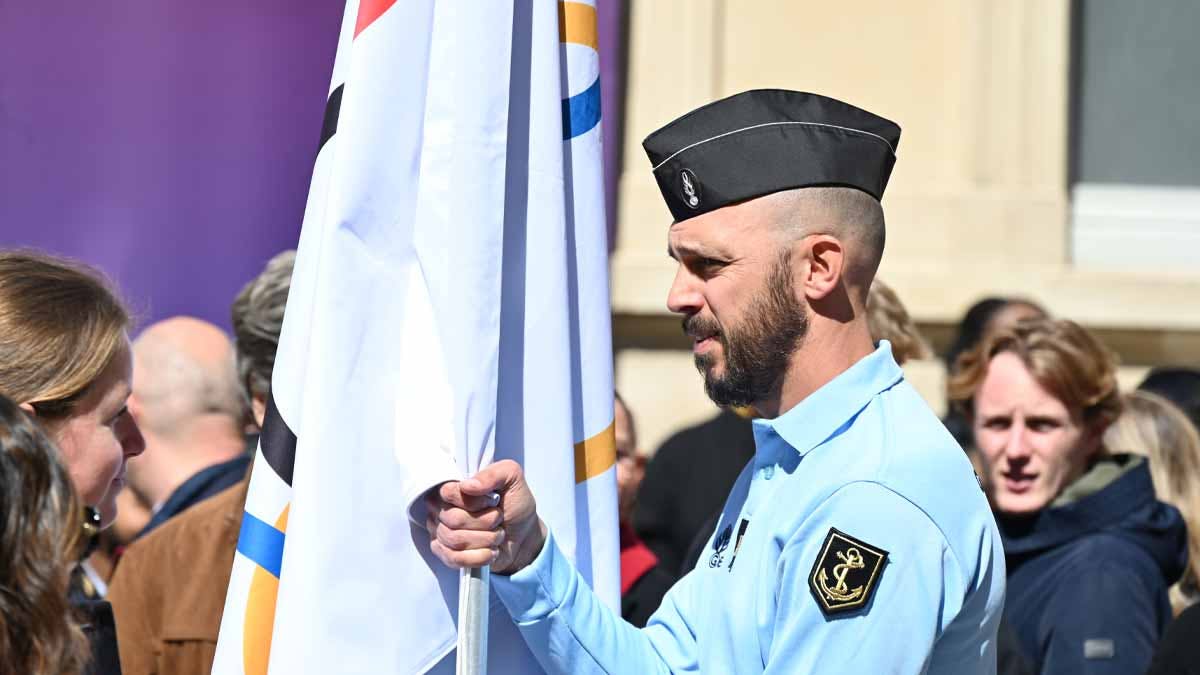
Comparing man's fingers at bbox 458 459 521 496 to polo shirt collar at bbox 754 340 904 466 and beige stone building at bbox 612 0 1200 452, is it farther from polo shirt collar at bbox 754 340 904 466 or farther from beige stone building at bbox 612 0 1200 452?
beige stone building at bbox 612 0 1200 452

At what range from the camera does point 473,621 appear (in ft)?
7.07

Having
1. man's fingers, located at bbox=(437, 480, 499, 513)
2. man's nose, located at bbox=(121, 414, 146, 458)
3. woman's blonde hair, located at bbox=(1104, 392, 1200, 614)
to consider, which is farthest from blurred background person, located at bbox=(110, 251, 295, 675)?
woman's blonde hair, located at bbox=(1104, 392, 1200, 614)

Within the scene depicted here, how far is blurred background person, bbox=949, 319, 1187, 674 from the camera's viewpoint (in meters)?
3.31

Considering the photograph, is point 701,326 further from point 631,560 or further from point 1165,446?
point 1165,446

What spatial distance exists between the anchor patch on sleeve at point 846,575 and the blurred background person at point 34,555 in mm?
824

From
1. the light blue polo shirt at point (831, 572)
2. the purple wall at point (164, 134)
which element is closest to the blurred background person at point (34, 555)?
the light blue polo shirt at point (831, 572)

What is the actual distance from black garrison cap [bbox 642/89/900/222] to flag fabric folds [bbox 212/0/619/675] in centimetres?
19

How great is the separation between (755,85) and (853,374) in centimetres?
377

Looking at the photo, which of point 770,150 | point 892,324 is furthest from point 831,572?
point 892,324

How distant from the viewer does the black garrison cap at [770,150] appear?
2248mm

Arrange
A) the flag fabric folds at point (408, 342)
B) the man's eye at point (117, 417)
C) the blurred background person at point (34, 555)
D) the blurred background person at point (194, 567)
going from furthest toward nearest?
the blurred background person at point (194, 567)
the man's eye at point (117, 417)
the flag fabric folds at point (408, 342)
the blurred background person at point (34, 555)

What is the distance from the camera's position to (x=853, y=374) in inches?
87.1

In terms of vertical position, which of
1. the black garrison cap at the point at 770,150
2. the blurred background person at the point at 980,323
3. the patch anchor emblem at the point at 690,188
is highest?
the black garrison cap at the point at 770,150

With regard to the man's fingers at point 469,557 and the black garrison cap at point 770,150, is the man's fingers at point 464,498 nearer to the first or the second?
the man's fingers at point 469,557
